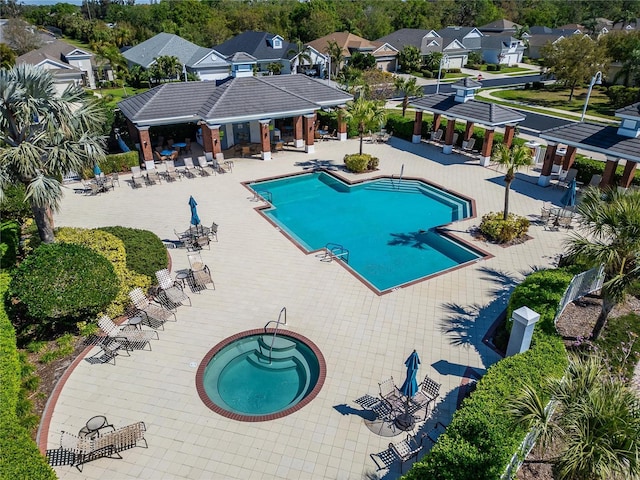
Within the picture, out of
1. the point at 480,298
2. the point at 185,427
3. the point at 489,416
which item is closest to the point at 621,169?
the point at 480,298

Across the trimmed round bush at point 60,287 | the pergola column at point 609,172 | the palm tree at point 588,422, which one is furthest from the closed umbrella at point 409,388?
the pergola column at point 609,172

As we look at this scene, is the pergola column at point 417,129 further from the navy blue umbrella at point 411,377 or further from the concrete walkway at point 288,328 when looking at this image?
the navy blue umbrella at point 411,377

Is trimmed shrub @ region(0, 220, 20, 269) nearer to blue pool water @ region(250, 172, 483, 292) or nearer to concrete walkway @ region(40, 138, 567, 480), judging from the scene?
concrete walkway @ region(40, 138, 567, 480)

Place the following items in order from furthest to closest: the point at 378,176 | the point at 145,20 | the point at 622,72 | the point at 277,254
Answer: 1. the point at 145,20
2. the point at 622,72
3. the point at 378,176
4. the point at 277,254

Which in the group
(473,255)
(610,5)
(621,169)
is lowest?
(473,255)

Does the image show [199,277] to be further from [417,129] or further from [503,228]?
[417,129]

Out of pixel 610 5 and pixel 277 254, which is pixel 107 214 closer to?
pixel 277 254
